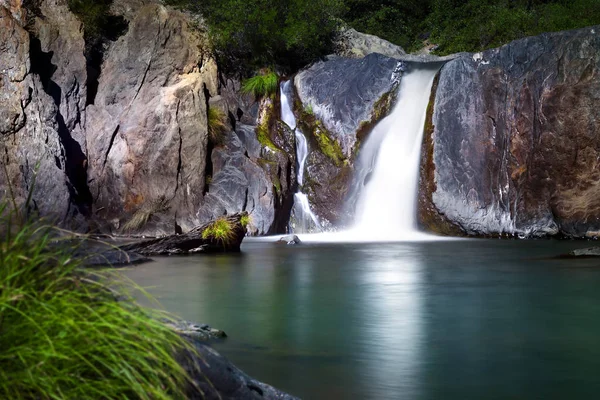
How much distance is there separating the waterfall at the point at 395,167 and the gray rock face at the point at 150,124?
4.18m

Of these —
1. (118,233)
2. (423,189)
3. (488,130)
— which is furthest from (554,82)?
(118,233)

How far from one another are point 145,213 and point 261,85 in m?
5.09

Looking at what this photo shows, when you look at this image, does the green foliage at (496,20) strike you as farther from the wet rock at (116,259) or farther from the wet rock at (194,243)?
the wet rock at (116,259)

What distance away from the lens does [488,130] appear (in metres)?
21.0

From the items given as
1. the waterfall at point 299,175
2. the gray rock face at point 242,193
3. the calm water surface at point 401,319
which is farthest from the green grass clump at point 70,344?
the waterfall at point 299,175

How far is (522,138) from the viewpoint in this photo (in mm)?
20266

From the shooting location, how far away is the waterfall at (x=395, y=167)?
21.6m

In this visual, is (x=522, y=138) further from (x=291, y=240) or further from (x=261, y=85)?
(x=261, y=85)

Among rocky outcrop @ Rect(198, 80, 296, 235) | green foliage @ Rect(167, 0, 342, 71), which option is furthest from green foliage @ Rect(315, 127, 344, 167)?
green foliage @ Rect(167, 0, 342, 71)

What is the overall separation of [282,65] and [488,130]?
678 cm

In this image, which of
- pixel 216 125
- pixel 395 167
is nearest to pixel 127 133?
pixel 216 125

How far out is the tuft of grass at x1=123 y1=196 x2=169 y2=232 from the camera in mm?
20656

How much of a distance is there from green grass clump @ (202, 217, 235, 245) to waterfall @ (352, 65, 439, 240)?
5.27 metres

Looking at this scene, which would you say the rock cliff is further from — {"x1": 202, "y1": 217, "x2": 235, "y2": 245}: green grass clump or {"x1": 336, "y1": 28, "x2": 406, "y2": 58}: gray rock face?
{"x1": 336, "y1": 28, "x2": 406, "y2": 58}: gray rock face
